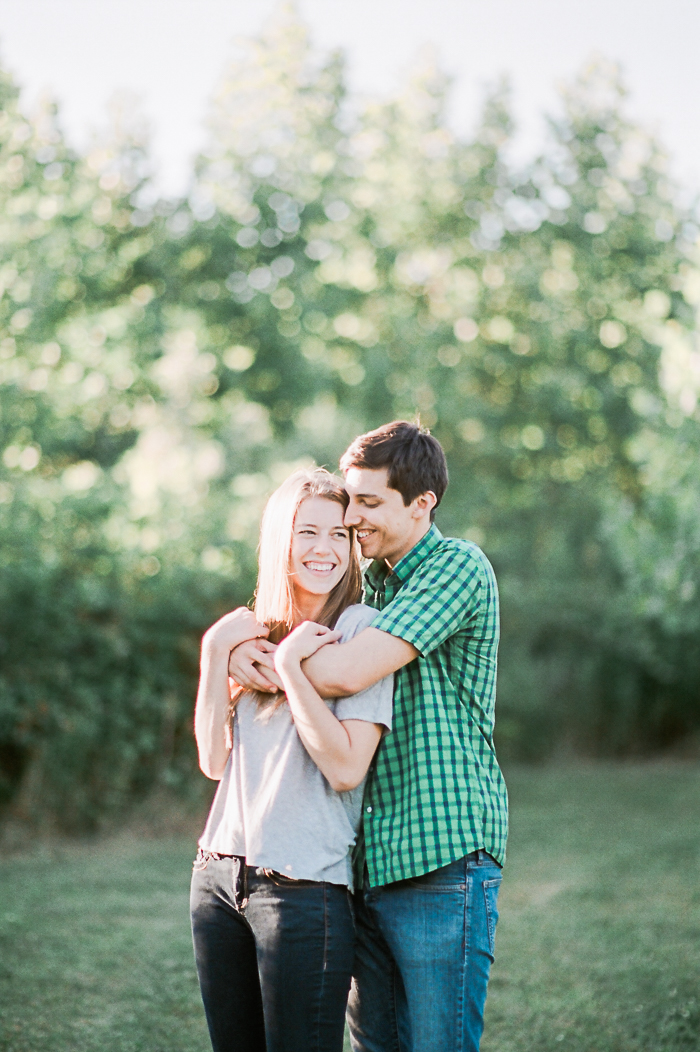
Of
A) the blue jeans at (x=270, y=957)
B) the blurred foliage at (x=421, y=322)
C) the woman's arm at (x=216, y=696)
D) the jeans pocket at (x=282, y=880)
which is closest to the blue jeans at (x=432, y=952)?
the blue jeans at (x=270, y=957)

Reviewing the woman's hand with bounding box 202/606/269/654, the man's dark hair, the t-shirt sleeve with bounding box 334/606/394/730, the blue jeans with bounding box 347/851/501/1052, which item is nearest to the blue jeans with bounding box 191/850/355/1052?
the blue jeans with bounding box 347/851/501/1052

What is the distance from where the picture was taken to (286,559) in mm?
2416

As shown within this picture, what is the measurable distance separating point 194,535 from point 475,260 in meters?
8.69

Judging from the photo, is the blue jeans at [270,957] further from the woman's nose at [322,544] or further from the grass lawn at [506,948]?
the grass lawn at [506,948]

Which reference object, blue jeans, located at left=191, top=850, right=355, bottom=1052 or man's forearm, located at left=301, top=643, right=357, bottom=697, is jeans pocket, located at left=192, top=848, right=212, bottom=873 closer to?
blue jeans, located at left=191, top=850, right=355, bottom=1052

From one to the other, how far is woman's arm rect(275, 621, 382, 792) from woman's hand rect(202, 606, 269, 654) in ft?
0.52

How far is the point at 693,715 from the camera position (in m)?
16.5

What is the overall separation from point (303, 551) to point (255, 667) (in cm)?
29

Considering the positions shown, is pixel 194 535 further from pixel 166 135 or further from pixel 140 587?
pixel 166 135

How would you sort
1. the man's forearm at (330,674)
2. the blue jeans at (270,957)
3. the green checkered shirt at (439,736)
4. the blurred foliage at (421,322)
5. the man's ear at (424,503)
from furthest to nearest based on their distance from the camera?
the blurred foliage at (421,322) < the man's ear at (424,503) < the green checkered shirt at (439,736) < the man's forearm at (330,674) < the blue jeans at (270,957)

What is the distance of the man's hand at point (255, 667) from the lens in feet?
7.57

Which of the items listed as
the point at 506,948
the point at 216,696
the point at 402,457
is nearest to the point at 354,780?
the point at 216,696

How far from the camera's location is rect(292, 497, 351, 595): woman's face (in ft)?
7.94

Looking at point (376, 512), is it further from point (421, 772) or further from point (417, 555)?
point (421, 772)
